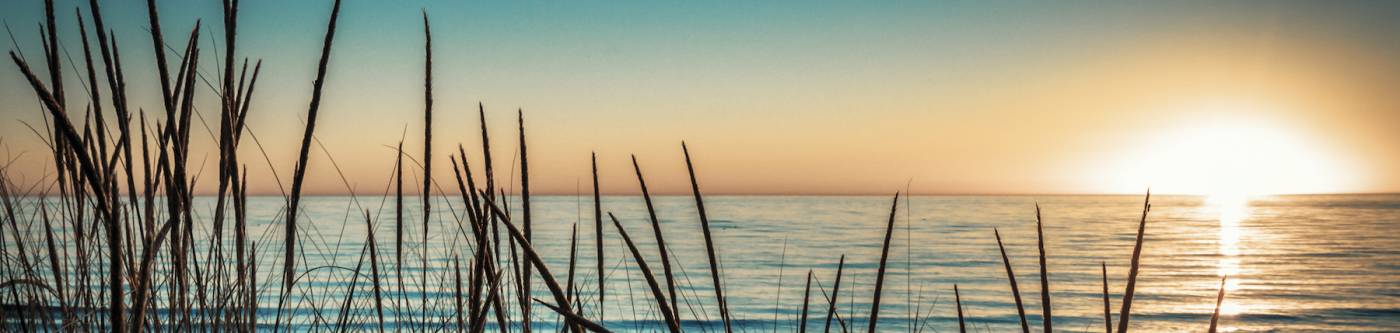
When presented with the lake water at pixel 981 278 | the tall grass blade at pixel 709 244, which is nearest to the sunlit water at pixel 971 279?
the lake water at pixel 981 278

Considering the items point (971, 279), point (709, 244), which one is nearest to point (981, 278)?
point (971, 279)

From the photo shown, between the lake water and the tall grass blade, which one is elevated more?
the tall grass blade

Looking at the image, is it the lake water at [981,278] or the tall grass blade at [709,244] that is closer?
the tall grass blade at [709,244]

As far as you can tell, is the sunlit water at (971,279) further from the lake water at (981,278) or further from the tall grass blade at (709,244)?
the tall grass blade at (709,244)

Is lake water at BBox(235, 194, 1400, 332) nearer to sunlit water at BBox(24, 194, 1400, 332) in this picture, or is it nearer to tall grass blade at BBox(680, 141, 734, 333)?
sunlit water at BBox(24, 194, 1400, 332)

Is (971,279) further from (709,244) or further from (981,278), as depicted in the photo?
(709,244)

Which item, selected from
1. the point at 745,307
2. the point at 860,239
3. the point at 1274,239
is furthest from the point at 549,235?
the point at 1274,239

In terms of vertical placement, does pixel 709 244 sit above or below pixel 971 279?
above

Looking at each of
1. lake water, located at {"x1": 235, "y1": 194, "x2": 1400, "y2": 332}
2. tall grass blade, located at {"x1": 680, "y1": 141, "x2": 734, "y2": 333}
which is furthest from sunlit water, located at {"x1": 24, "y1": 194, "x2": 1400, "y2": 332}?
tall grass blade, located at {"x1": 680, "y1": 141, "x2": 734, "y2": 333}

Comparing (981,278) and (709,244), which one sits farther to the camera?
(981,278)

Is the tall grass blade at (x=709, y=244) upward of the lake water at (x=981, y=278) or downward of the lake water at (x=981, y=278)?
upward

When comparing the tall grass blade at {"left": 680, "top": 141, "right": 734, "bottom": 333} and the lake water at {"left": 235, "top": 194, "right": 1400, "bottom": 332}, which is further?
the lake water at {"left": 235, "top": 194, "right": 1400, "bottom": 332}

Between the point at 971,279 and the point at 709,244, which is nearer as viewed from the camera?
the point at 709,244

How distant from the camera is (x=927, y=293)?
12.5m
